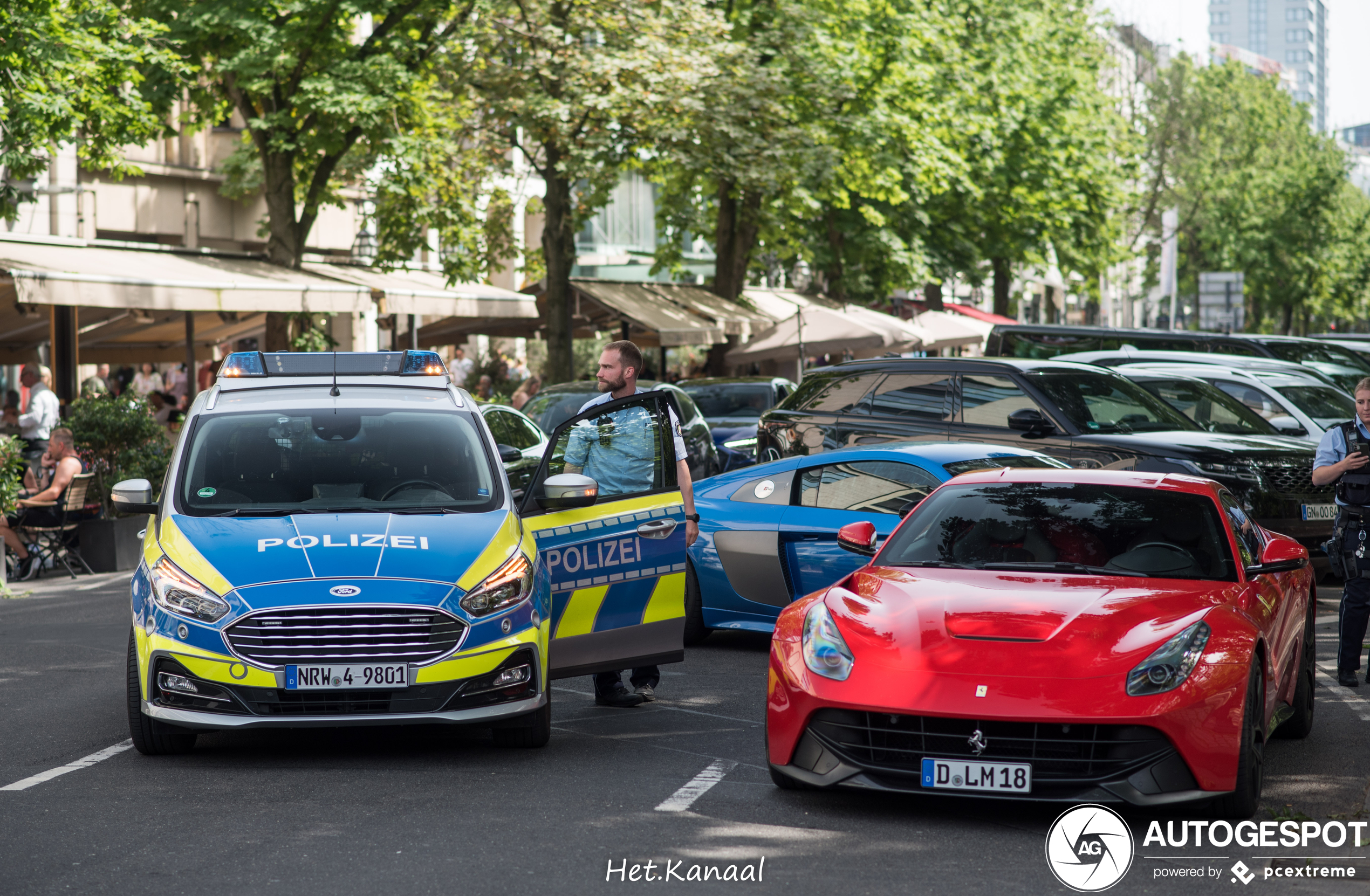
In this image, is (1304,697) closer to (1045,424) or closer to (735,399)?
(1045,424)

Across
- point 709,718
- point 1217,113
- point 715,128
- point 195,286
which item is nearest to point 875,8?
point 715,128

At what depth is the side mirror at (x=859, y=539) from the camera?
24.9 ft

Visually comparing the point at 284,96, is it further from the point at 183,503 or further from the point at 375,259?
the point at 183,503

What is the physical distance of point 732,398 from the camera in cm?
2397

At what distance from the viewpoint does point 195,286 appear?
21.5m

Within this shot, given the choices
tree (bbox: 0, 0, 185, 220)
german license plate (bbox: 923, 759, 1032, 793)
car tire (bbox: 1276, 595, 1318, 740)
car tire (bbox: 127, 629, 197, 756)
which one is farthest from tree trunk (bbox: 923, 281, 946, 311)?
german license plate (bbox: 923, 759, 1032, 793)

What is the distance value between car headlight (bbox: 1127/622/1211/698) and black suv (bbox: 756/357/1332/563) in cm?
651

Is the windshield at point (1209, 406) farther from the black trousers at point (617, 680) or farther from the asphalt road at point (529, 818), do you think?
the black trousers at point (617, 680)

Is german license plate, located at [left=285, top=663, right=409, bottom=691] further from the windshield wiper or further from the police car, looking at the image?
the windshield wiper

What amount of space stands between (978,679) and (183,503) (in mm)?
3846

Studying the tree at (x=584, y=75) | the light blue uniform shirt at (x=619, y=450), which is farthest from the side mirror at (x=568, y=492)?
the tree at (x=584, y=75)

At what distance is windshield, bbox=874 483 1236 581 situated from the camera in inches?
273

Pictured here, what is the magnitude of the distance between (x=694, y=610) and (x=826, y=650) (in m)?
4.49

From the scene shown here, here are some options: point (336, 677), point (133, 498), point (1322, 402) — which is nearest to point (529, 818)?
point (336, 677)
